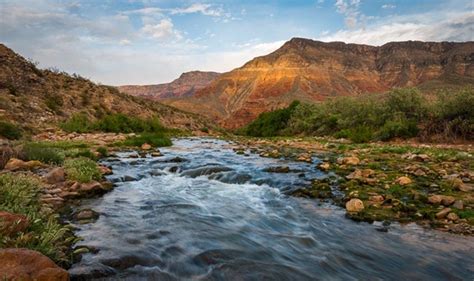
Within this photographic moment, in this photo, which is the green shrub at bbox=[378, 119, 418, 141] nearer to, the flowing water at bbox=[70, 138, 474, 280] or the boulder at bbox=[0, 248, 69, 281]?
the flowing water at bbox=[70, 138, 474, 280]

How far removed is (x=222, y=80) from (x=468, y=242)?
606 feet

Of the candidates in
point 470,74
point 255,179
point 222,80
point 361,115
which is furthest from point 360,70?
point 255,179

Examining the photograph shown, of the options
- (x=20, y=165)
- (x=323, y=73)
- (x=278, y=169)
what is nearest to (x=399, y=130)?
(x=278, y=169)

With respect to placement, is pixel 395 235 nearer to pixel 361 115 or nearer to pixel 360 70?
pixel 361 115

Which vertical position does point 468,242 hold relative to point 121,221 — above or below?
below

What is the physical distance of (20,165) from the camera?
31.0ft

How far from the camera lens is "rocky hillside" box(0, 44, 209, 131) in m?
25.2

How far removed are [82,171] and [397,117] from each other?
20560 millimetres

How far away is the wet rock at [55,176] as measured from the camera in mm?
8297

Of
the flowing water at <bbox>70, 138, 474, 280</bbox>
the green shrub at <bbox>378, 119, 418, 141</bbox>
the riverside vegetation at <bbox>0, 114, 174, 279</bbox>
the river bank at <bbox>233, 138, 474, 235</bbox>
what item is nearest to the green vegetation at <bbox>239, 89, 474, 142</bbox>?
the green shrub at <bbox>378, 119, 418, 141</bbox>

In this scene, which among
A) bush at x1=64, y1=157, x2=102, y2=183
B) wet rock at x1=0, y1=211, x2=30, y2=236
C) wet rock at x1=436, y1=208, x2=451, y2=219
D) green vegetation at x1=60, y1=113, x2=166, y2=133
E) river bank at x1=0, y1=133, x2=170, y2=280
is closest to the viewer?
river bank at x1=0, y1=133, x2=170, y2=280

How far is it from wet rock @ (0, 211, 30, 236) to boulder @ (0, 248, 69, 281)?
78 centimetres

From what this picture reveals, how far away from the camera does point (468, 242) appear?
5.86 m

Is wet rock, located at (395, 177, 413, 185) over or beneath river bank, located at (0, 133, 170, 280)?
beneath
